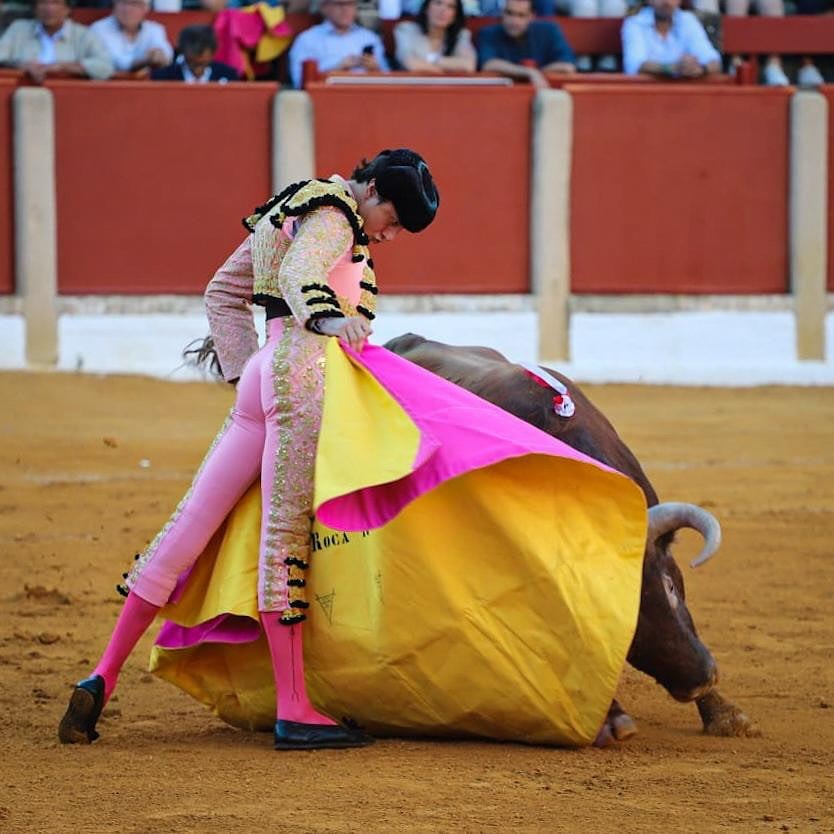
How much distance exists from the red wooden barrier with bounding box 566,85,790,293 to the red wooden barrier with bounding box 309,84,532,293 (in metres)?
0.33

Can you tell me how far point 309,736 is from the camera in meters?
3.22

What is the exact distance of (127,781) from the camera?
9.81ft

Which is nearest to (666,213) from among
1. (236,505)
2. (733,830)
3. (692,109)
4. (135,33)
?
(692,109)

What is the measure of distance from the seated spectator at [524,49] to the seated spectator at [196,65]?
53.2 inches

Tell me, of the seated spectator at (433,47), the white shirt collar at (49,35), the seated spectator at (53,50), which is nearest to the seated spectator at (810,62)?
the seated spectator at (433,47)

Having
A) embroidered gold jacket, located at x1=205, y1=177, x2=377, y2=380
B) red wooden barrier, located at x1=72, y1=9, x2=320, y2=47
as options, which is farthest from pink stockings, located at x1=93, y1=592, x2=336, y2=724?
red wooden barrier, located at x1=72, y1=9, x2=320, y2=47

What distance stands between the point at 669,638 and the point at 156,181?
6.38 m

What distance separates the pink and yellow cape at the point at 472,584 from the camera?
3221 millimetres

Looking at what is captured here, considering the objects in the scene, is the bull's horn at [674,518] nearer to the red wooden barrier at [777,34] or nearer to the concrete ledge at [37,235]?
the concrete ledge at [37,235]

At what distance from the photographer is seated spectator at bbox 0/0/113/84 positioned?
916 centimetres

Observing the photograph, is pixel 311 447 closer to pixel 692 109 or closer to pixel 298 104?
pixel 298 104

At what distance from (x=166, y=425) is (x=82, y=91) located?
7.10ft

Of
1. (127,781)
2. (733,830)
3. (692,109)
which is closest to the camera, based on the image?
(733,830)

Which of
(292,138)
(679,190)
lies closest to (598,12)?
(679,190)
